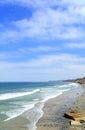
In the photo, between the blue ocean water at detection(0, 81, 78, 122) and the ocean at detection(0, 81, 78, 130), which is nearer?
the ocean at detection(0, 81, 78, 130)

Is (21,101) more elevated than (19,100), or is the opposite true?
(19,100)

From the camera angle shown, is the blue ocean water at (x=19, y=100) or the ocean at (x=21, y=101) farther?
the blue ocean water at (x=19, y=100)

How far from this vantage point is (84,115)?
73.6 ft

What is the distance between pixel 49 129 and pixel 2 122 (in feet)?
13.6

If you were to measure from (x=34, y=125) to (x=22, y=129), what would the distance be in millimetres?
1806

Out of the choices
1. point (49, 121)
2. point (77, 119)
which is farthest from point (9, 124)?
point (77, 119)

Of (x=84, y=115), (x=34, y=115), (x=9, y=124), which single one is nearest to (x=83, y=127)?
(x=84, y=115)

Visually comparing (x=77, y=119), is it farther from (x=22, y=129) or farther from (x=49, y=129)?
(x=22, y=129)

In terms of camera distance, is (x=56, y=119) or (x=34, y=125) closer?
(x=34, y=125)

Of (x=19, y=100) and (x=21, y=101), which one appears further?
(x=19, y=100)

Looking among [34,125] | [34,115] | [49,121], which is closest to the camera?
[34,125]

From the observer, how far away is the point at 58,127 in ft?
64.8

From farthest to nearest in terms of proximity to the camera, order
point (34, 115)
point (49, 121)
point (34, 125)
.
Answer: point (34, 115) < point (49, 121) < point (34, 125)

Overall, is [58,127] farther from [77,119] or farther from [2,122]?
[2,122]
